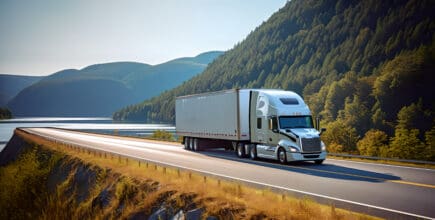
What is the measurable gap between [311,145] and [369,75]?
119m

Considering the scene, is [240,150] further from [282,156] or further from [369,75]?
[369,75]

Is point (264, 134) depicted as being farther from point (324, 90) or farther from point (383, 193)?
point (324, 90)

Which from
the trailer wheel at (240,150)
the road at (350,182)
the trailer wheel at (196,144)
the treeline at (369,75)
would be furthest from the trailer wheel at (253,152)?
the treeline at (369,75)

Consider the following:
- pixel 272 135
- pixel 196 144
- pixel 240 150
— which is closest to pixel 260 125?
pixel 272 135

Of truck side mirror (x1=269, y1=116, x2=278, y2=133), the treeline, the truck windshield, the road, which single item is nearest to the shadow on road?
the road

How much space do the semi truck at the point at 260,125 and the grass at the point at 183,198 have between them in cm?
692

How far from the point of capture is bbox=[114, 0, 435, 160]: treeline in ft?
214

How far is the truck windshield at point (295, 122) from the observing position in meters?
22.4

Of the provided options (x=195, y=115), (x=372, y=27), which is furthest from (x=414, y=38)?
(x=195, y=115)

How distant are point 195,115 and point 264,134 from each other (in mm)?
9906

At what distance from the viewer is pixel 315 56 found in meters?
173

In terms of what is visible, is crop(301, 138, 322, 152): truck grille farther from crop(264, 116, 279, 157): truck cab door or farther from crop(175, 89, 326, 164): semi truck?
crop(264, 116, 279, 157): truck cab door

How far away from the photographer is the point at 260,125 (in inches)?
952

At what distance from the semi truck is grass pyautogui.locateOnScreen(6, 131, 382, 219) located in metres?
6.92
